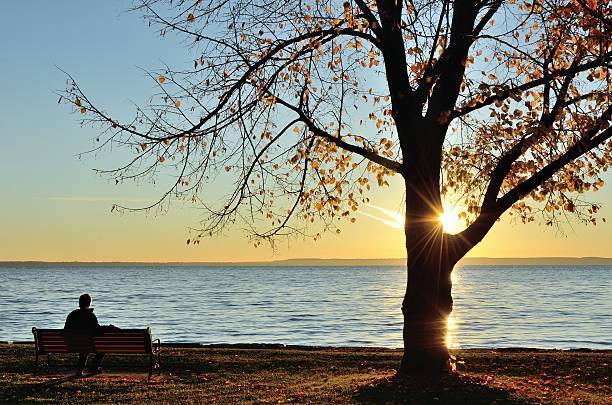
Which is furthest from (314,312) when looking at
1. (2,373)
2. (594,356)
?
(2,373)

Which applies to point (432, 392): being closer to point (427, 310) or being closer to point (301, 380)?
point (427, 310)

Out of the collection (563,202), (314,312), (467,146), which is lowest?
(314,312)

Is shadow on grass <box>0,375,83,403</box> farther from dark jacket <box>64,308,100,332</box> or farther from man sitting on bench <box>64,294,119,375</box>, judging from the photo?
dark jacket <box>64,308,100,332</box>

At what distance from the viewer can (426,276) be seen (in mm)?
15203

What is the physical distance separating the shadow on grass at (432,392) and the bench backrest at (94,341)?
477 cm

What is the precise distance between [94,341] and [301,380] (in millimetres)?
4299

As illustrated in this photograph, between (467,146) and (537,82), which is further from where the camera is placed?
(467,146)

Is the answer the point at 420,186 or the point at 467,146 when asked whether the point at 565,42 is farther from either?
the point at 420,186

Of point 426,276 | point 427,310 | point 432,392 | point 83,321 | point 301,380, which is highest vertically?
point 426,276

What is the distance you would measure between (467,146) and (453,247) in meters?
2.34

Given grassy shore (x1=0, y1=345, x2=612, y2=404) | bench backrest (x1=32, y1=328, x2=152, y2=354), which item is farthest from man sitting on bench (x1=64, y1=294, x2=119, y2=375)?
grassy shore (x1=0, y1=345, x2=612, y2=404)

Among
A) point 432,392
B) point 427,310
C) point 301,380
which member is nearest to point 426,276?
point 427,310

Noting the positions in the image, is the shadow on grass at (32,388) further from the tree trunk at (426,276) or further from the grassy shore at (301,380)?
the tree trunk at (426,276)

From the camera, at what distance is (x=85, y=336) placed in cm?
1638
